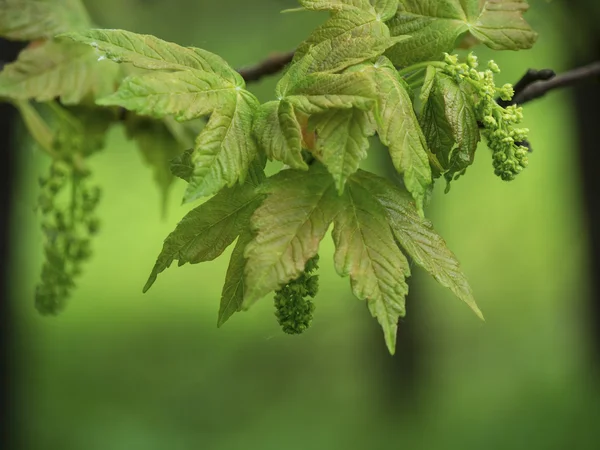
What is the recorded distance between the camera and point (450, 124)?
59 cm

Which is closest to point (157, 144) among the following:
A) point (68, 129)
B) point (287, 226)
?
point (68, 129)

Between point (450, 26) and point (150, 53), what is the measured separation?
0.98ft

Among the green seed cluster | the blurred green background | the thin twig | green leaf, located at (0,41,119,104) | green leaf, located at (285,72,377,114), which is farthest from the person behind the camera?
the blurred green background

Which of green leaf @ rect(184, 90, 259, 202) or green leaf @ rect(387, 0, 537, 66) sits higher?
green leaf @ rect(387, 0, 537, 66)

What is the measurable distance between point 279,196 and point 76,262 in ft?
2.10

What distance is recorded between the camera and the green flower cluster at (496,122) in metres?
0.59

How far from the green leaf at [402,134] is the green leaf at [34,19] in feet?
1.92

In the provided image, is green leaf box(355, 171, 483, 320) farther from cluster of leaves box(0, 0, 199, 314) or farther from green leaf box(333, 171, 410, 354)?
cluster of leaves box(0, 0, 199, 314)

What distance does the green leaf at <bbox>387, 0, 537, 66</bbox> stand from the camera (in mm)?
648

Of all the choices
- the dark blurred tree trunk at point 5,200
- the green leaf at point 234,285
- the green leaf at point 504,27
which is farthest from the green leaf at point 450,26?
the dark blurred tree trunk at point 5,200

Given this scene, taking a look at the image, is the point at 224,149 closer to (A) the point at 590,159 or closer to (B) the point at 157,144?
(B) the point at 157,144

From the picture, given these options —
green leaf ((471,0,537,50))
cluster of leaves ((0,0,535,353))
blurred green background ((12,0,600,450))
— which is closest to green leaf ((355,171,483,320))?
cluster of leaves ((0,0,535,353))

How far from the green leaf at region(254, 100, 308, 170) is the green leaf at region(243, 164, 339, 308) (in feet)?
0.12

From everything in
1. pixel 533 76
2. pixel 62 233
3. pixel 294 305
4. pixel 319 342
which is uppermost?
pixel 533 76
